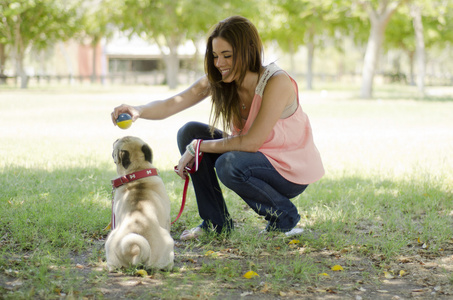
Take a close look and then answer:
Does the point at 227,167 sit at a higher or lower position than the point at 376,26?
lower

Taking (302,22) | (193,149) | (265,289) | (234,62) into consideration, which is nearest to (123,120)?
(193,149)

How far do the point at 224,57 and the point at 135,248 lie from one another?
157 centimetres

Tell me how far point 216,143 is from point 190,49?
5941cm

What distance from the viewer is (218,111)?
4.13 metres

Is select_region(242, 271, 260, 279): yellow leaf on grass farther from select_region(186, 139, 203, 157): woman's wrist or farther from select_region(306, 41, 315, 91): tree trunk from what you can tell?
select_region(306, 41, 315, 91): tree trunk

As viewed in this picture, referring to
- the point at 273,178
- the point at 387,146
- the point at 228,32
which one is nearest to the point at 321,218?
the point at 273,178

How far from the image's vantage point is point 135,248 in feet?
10.8

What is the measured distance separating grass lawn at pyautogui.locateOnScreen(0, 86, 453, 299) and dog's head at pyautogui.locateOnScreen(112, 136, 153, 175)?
2.42ft

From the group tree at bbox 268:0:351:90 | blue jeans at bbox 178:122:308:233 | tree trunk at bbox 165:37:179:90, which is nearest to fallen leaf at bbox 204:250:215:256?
blue jeans at bbox 178:122:308:233

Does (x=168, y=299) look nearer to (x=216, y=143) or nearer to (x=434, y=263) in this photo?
(x=216, y=143)

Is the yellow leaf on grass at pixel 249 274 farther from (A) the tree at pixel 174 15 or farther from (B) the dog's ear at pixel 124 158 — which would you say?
(A) the tree at pixel 174 15

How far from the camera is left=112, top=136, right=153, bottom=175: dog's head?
12.1 ft

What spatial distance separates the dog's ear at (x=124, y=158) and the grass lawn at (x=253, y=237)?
0.76 meters

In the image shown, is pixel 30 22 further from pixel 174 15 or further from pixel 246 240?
pixel 246 240
